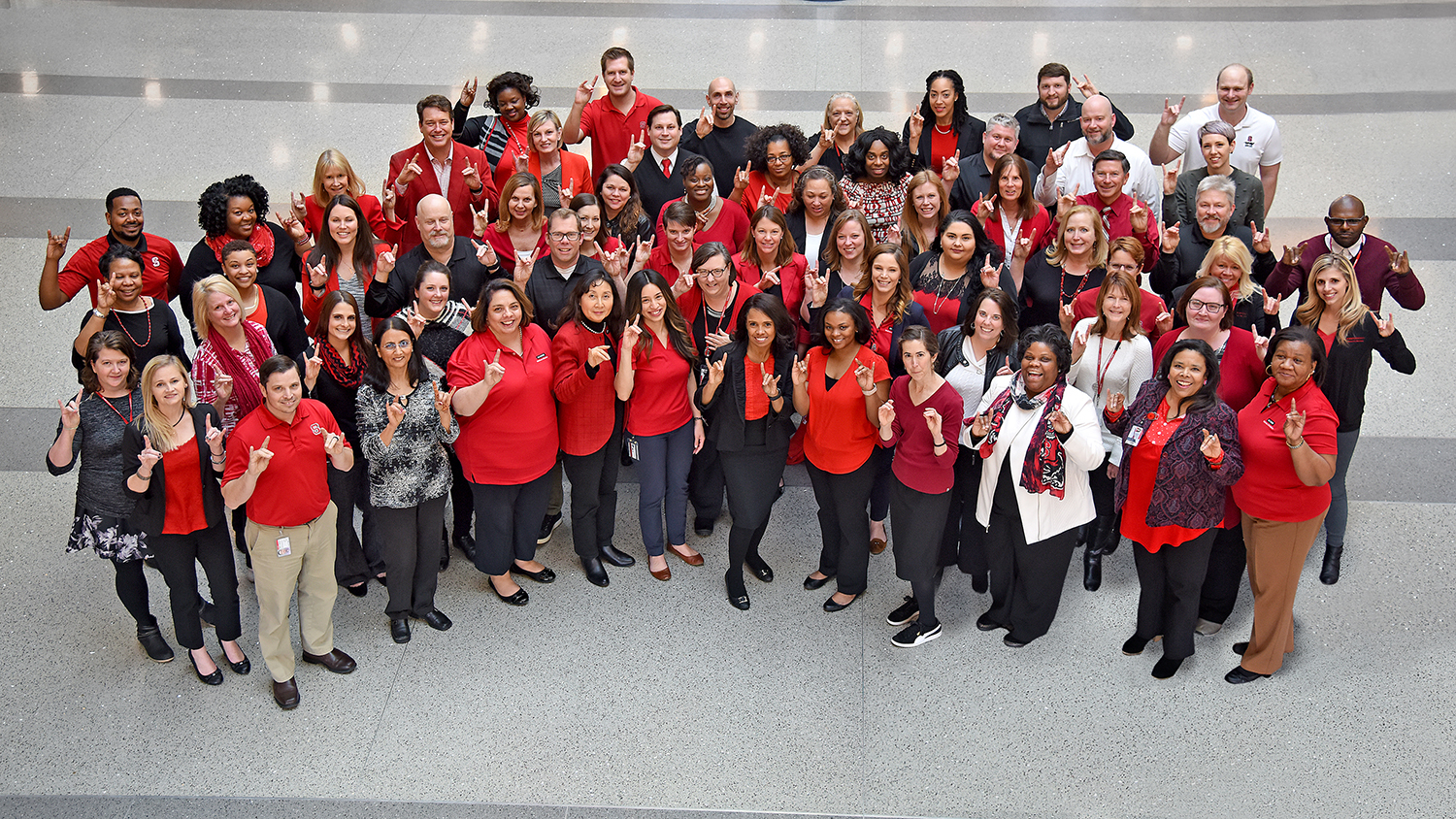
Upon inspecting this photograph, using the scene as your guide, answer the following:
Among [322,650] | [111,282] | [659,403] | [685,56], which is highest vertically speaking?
[685,56]

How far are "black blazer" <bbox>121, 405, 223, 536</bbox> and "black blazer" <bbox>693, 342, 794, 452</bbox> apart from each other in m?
1.95

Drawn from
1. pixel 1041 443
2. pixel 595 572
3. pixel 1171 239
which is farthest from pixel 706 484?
pixel 1171 239

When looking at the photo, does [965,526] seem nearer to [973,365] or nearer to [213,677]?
[973,365]

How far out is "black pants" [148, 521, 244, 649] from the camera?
4.46 metres

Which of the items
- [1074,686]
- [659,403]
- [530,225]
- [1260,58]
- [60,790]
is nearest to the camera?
[60,790]

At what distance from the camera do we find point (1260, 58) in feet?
33.7

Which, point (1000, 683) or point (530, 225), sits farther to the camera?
point (530, 225)

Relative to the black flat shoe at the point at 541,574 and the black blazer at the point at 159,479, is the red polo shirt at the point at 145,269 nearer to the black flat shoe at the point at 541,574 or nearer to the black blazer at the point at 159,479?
the black blazer at the point at 159,479

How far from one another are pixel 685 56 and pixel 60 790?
818 centimetres

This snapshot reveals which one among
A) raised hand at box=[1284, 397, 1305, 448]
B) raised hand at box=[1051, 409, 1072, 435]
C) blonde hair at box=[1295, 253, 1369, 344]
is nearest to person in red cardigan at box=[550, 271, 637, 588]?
raised hand at box=[1051, 409, 1072, 435]

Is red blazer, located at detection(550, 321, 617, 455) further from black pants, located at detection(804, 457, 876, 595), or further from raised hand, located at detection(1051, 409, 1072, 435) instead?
raised hand, located at detection(1051, 409, 1072, 435)

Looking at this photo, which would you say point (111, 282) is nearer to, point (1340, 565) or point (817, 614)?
point (817, 614)

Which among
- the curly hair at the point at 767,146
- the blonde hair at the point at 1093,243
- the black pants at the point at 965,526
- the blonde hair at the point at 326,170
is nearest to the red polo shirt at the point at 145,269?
the blonde hair at the point at 326,170

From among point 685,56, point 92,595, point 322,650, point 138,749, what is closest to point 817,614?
point 322,650
